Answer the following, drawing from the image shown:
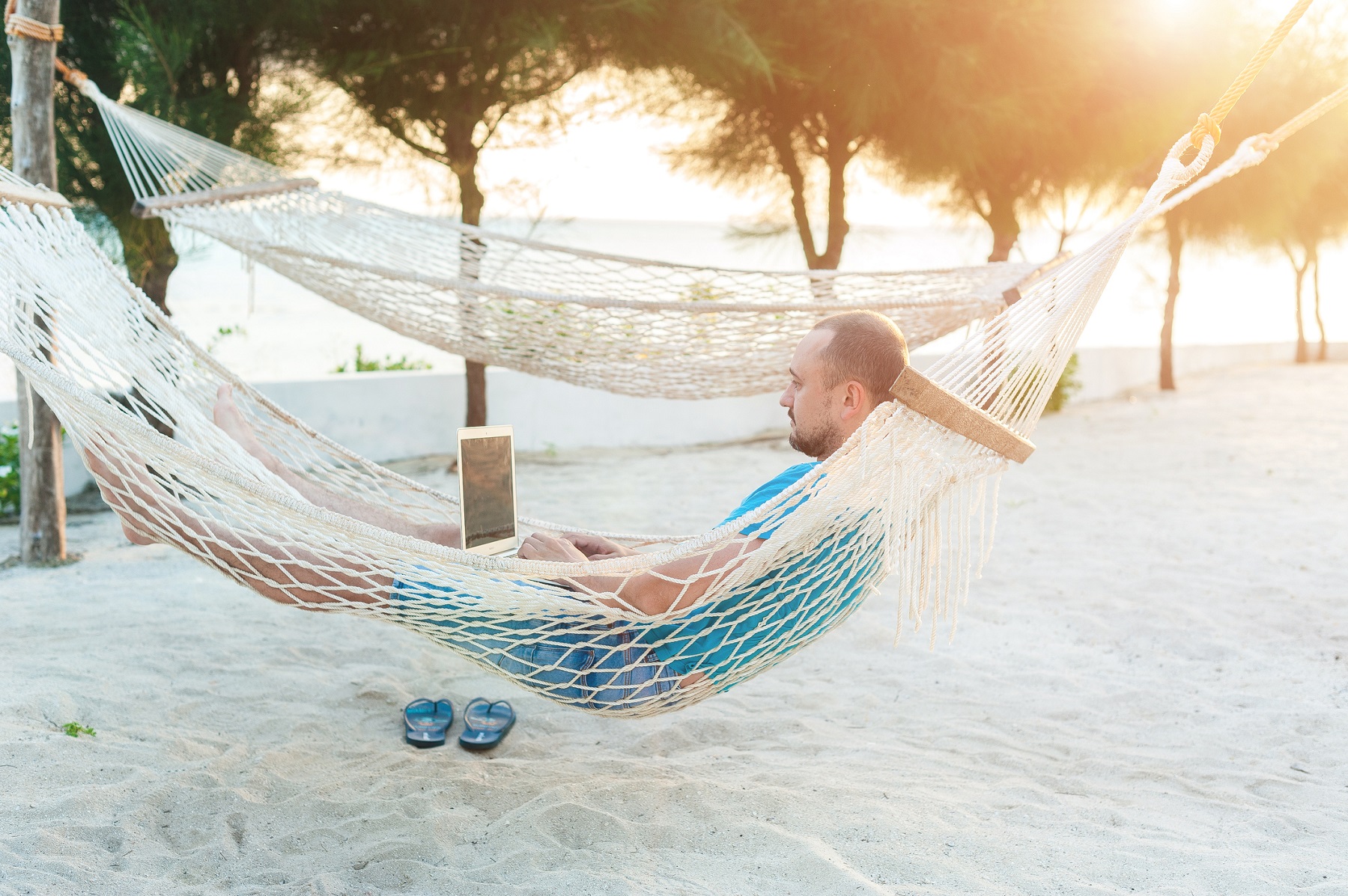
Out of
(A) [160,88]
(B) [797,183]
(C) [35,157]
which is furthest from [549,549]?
(B) [797,183]

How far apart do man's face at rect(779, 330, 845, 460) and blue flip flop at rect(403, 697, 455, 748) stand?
0.81 meters

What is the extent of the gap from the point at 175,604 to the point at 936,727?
68.3 inches

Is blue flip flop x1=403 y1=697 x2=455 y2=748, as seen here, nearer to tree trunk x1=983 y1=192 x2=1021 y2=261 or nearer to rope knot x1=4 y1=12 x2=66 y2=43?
rope knot x1=4 y1=12 x2=66 y2=43

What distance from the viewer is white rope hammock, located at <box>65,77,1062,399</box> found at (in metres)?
2.27

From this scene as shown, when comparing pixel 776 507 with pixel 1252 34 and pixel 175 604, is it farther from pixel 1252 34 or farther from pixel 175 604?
pixel 1252 34

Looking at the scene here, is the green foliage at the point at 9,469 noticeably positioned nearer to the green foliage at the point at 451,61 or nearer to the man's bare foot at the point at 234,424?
the green foliage at the point at 451,61

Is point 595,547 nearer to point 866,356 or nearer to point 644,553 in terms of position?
point 644,553

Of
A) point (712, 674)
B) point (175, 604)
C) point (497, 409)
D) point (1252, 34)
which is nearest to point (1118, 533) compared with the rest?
point (712, 674)

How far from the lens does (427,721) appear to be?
169 centimetres

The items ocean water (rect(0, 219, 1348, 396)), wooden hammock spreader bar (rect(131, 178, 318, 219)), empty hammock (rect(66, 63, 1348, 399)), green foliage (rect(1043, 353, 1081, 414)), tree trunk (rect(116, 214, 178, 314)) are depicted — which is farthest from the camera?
ocean water (rect(0, 219, 1348, 396))

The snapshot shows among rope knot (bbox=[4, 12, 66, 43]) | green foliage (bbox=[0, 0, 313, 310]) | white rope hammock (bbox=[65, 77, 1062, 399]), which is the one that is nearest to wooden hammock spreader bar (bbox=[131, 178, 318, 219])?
white rope hammock (bbox=[65, 77, 1062, 399])

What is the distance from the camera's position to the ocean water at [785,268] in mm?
10758

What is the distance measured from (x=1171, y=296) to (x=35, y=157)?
826cm

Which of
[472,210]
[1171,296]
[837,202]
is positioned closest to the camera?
[472,210]
